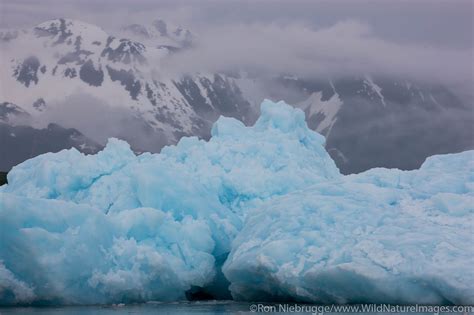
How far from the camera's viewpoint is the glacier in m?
18.6

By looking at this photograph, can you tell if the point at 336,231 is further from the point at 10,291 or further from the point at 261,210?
the point at 10,291

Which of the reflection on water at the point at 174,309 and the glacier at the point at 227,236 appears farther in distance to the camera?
the glacier at the point at 227,236

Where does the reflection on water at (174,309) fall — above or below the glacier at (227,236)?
below

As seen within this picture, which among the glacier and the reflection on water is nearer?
the reflection on water

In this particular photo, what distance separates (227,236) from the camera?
24.2 metres

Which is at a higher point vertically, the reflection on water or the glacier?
the glacier

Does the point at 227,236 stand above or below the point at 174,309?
above

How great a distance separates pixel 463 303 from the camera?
58.6 ft

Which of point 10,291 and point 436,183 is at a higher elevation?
point 436,183

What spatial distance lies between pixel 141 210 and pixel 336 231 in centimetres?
525

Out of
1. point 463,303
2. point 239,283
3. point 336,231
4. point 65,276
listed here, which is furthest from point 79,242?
point 463,303

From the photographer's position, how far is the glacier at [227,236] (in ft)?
60.9

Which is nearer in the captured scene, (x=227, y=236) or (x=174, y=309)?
(x=174, y=309)

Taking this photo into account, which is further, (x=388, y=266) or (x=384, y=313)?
(x=388, y=266)
